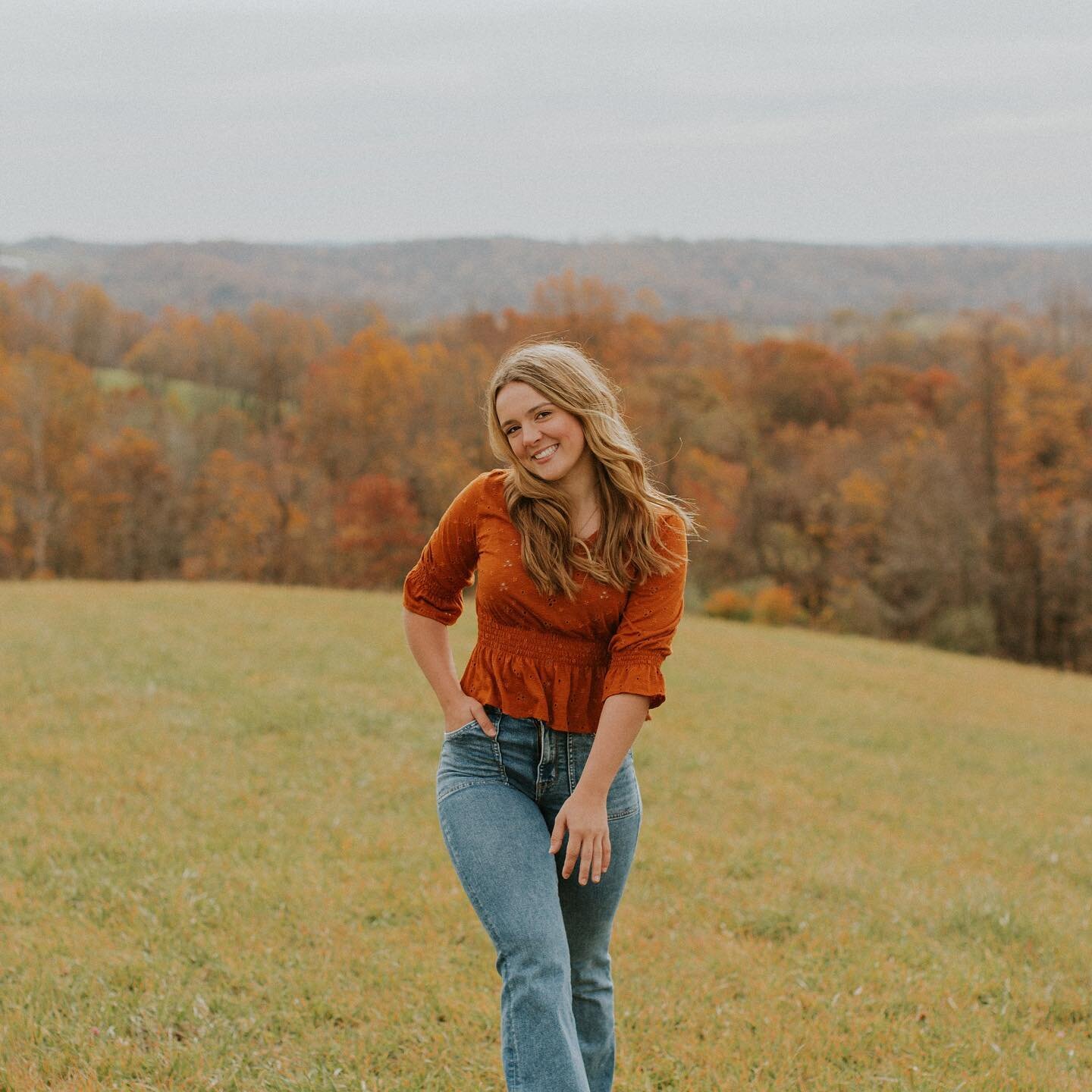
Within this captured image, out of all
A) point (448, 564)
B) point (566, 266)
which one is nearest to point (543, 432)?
point (448, 564)

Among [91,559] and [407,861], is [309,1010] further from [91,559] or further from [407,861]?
[91,559]

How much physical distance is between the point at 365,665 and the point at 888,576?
26.9 m

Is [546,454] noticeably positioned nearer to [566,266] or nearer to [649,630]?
[649,630]

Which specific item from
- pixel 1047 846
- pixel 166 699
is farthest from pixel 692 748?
pixel 166 699

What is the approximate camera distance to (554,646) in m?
3.21

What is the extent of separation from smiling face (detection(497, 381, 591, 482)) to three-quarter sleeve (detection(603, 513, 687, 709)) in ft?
1.27

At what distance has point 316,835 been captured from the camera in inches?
260

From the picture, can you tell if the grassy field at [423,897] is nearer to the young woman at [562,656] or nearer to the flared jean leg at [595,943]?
the flared jean leg at [595,943]

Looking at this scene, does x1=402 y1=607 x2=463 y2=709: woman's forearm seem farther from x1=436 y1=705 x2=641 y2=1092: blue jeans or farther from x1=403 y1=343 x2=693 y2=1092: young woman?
x1=436 y1=705 x2=641 y2=1092: blue jeans

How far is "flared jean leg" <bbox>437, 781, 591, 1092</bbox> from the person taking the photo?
2.76m

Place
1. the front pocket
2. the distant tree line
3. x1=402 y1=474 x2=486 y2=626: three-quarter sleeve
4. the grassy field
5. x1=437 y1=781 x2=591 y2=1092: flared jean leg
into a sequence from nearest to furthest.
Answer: x1=437 y1=781 x2=591 y2=1092: flared jean leg < the front pocket < x1=402 y1=474 x2=486 y2=626: three-quarter sleeve < the grassy field < the distant tree line

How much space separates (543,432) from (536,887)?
54.0 inches

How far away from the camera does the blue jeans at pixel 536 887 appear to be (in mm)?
2773

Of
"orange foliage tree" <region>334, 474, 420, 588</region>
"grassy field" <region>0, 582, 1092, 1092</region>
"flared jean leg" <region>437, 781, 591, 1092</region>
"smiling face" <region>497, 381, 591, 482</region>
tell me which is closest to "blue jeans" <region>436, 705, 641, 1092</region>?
"flared jean leg" <region>437, 781, 591, 1092</region>
